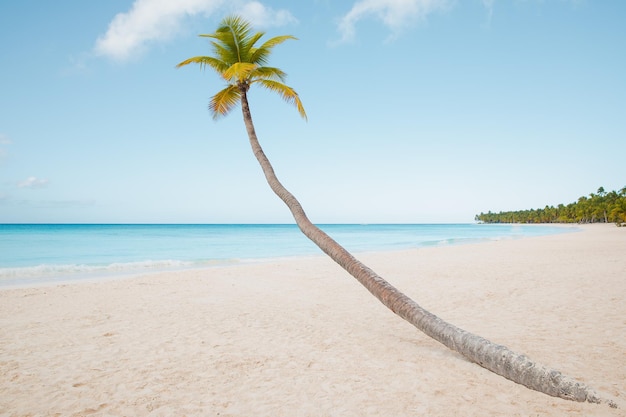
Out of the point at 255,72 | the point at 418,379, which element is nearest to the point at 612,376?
the point at 418,379

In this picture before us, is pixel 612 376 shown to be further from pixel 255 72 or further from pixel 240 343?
pixel 255 72

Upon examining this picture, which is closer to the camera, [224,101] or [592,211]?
[224,101]

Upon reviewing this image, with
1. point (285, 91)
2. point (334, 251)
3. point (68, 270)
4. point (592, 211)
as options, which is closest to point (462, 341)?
point (334, 251)

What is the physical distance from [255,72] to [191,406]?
6506mm

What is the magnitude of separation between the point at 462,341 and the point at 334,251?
2.14 metres

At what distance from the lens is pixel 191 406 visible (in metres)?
3.62

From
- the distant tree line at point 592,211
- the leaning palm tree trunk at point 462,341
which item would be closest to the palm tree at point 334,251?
the leaning palm tree trunk at point 462,341

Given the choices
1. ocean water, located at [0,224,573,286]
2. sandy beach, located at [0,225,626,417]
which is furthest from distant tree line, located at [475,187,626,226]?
sandy beach, located at [0,225,626,417]

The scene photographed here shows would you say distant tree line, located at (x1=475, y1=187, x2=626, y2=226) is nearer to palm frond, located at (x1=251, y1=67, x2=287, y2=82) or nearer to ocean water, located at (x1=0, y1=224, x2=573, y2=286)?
ocean water, located at (x1=0, y1=224, x2=573, y2=286)

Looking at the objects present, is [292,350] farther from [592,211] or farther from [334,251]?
[592,211]

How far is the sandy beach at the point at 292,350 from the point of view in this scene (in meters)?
3.63

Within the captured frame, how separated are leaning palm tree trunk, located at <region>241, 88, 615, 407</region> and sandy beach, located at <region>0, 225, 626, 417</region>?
124 millimetres

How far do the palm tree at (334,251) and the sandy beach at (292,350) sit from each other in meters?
0.16

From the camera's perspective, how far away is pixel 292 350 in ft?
17.1
